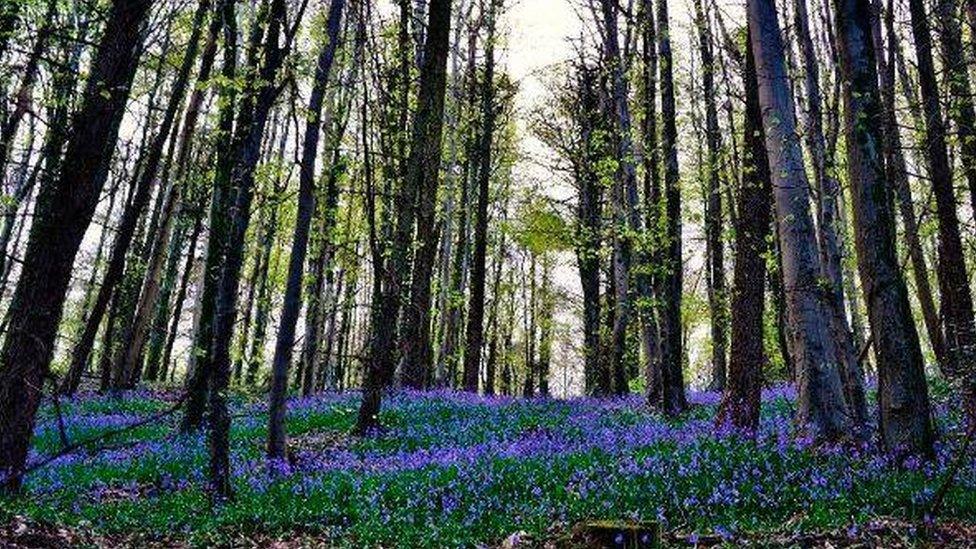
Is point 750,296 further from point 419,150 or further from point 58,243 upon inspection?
point 58,243

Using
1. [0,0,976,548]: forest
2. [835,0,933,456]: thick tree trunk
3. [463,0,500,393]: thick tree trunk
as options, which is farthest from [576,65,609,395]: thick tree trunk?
[835,0,933,456]: thick tree trunk

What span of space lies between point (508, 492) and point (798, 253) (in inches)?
183

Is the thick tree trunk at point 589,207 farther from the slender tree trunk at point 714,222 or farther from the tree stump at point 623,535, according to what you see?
the tree stump at point 623,535

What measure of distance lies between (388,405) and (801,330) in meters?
9.25

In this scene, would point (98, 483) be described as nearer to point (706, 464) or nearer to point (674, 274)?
point (706, 464)

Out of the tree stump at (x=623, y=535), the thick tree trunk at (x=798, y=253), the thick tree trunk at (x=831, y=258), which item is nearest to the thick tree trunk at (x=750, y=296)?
the thick tree trunk at (x=831, y=258)

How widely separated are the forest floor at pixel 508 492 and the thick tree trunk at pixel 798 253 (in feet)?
1.93

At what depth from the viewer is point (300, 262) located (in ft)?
36.3

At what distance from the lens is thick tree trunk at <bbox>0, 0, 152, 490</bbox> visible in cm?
820

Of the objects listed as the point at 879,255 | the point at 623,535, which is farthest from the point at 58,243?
the point at 879,255

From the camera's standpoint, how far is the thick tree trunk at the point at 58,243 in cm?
820

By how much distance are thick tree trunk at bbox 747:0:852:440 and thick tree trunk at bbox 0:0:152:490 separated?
7.42 meters

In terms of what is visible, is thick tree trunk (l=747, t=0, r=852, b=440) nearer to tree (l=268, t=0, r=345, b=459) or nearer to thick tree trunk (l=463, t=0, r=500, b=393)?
tree (l=268, t=0, r=345, b=459)

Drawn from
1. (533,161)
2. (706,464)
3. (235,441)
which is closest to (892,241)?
(706,464)
